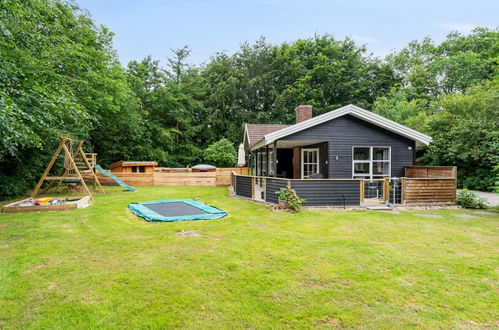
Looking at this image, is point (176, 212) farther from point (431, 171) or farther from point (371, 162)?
point (431, 171)

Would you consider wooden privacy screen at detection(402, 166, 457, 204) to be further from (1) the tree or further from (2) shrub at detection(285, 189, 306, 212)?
(1) the tree

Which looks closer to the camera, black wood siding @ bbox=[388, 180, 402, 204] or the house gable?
black wood siding @ bbox=[388, 180, 402, 204]

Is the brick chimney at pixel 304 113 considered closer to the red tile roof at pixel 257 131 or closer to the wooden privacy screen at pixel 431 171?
the red tile roof at pixel 257 131

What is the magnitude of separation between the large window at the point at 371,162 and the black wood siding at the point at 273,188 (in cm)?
386

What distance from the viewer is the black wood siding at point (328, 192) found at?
29.1ft

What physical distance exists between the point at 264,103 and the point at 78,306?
2898 cm

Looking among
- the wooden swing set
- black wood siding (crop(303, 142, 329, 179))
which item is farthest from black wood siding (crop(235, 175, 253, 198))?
the wooden swing set

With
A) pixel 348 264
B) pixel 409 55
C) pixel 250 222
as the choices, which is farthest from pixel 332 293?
pixel 409 55

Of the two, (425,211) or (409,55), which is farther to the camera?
(409,55)

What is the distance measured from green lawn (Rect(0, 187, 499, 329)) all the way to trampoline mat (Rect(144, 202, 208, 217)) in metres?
1.44

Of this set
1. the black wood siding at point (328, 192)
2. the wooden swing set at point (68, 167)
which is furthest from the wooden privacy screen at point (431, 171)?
the wooden swing set at point (68, 167)

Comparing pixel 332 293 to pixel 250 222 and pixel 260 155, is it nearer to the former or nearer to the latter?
pixel 250 222

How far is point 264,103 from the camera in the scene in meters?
30.3

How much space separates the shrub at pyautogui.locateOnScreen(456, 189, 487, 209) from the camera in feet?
29.5
